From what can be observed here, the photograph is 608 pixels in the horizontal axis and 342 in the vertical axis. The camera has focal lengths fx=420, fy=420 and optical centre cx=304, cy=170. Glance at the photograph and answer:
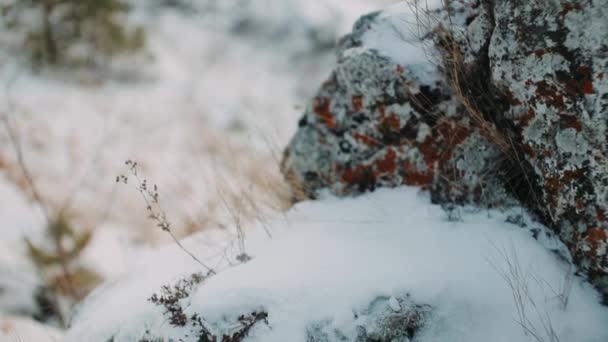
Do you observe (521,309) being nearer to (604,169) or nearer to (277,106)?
(604,169)

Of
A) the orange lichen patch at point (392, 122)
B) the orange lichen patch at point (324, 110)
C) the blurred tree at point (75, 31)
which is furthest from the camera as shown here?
the blurred tree at point (75, 31)

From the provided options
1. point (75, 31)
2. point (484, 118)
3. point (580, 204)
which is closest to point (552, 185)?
point (580, 204)

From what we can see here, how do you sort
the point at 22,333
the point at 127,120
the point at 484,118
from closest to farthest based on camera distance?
1. the point at 484,118
2. the point at 22,333
3. the point at 127,120

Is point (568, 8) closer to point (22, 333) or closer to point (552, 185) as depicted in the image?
point (552, 185)

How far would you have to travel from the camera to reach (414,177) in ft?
6.88

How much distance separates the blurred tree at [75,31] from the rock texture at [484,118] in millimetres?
6208

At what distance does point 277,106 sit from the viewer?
820 centimetres

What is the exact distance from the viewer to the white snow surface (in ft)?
4.82

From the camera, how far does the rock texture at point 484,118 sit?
1415 mm

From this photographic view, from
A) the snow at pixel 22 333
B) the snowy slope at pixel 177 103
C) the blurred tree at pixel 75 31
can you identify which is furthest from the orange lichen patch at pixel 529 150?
the blurred tree at pixel 75 31

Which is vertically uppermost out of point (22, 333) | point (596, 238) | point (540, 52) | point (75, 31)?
point (75, 31)

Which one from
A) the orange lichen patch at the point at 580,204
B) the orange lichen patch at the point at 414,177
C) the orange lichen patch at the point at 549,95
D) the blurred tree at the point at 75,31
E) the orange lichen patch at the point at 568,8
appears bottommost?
the orange lichen patch at the point at 580,204

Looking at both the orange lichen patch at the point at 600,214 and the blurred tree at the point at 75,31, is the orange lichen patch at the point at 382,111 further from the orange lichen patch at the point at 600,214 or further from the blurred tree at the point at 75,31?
the blurred tree at the point at 75,31

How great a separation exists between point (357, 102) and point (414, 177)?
1.63ft
